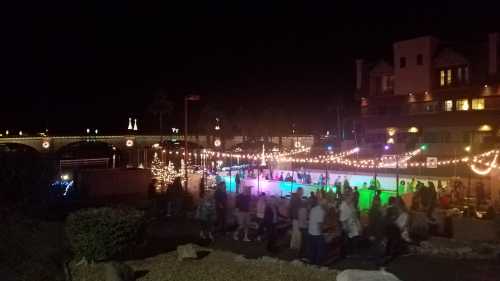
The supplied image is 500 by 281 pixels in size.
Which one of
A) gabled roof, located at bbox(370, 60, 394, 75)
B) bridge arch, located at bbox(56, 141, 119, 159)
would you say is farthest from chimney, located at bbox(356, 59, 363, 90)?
bridge arch, located at bbox(56, 141, 119, 159)

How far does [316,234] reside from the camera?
38.4 ft

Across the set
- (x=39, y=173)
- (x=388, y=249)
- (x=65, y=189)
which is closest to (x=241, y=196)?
(x=388, y=249)

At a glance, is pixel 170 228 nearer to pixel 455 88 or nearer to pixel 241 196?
pixel 241 196

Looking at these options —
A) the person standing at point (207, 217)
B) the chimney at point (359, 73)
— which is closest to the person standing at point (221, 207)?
the person standing at point (207, 217)

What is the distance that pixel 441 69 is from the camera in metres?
35.2

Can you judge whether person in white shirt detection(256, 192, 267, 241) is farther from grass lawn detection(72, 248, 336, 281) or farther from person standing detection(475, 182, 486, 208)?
person standing detection(475, 182, 486, 208)

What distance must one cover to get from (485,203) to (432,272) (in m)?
9.18

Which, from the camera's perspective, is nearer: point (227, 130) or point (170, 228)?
point (170, 228)

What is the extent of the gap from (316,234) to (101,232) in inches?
197

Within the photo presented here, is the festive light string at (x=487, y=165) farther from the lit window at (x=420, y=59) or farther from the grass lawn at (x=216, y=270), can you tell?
the lit window at (x=420, y=59)

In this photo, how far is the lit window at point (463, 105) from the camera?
33125 mm

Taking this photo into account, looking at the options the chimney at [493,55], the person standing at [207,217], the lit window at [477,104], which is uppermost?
the chimney at [493,55]

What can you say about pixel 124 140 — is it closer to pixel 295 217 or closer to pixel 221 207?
pixel 221 207

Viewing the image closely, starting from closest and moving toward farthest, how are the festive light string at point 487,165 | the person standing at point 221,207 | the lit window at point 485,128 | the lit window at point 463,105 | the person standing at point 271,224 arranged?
1. the person standing at point 271,224
2. the person standing at point 221,207
3. the festive light string at point 487,165
4. the lit window at point 485,128
5. the lit window at point 463,105
